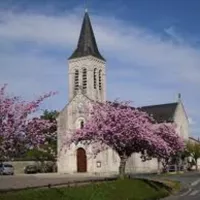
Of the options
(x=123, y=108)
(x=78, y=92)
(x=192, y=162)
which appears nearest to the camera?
(x=123, y=108)

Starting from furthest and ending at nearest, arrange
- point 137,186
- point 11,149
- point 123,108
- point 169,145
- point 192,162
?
point 192,162, point 169,145, point 123,108, point 137,186, point 11,149

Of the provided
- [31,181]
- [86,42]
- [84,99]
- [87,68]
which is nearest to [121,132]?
[31,181]

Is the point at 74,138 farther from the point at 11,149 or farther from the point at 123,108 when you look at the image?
the point at 11,149

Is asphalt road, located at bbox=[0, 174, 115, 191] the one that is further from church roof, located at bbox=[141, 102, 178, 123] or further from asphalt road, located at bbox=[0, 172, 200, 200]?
church roof, located at bbox=[141, 102, 178, 123]

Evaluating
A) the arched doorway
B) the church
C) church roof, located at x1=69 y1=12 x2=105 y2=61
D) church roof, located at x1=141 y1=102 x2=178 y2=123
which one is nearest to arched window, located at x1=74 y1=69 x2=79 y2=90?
the church

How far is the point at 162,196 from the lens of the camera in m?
28.1

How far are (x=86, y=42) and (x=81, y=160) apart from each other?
1602cm

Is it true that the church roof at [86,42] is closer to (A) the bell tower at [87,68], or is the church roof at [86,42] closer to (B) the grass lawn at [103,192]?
(A) the bell tower at [87,68]

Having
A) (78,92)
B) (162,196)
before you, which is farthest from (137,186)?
(78,92)

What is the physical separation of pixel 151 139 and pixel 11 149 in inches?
616

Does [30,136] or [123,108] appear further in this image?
[123,108]

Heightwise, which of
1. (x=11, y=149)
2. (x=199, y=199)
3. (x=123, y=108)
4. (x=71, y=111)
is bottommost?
(x=199, y=199)

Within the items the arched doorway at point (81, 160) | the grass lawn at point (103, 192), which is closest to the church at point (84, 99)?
the arched doorway at point (81, 160)

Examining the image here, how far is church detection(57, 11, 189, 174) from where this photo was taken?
214ft
